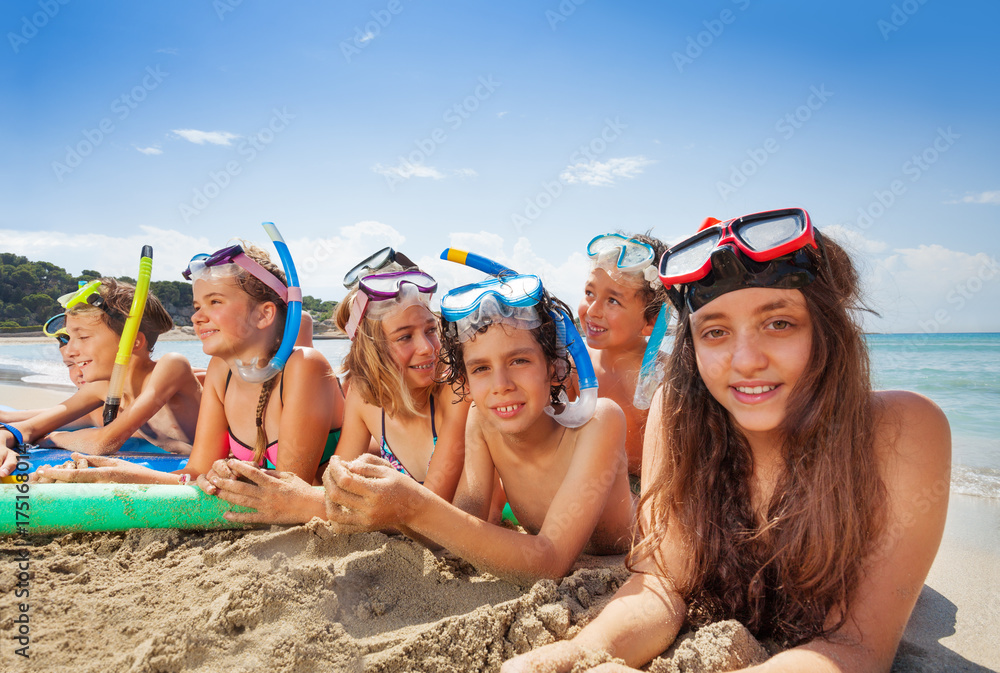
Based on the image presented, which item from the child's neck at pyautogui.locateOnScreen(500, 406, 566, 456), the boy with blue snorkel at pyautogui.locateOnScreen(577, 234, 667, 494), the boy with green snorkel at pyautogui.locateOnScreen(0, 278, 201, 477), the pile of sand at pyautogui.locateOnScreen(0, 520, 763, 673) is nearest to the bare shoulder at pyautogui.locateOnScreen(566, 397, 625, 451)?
the child's neck at pyautogui.locateOnScreen(500, 406, 566, 456)

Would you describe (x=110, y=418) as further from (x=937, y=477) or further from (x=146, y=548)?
(x=937, y=477)

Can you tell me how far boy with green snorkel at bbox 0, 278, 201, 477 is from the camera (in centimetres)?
491

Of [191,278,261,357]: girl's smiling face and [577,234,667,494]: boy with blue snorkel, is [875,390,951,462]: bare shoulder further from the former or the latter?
[191,278,261,357]: girl's smiling face

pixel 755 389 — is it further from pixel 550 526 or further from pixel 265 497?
pixel 265 497

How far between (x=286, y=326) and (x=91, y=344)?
2.80 meters

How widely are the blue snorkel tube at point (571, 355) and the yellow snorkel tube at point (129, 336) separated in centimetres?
284

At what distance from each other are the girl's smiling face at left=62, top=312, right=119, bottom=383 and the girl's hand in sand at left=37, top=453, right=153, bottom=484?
2051mm

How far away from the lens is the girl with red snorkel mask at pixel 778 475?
1.59 metres

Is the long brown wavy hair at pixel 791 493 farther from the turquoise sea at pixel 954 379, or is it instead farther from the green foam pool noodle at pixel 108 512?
the green foam pool noodle at pixel 108 512

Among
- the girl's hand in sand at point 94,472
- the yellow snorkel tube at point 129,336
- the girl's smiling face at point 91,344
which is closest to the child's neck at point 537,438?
the girl's hand in sand at point 94,472

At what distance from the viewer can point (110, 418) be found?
4.72 m

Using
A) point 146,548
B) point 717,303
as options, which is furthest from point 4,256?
point 717,303

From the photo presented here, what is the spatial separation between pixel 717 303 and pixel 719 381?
9.3 inches

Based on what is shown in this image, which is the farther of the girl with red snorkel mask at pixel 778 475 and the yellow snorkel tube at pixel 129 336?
the yellow snorkel tube at pixel 129 336
